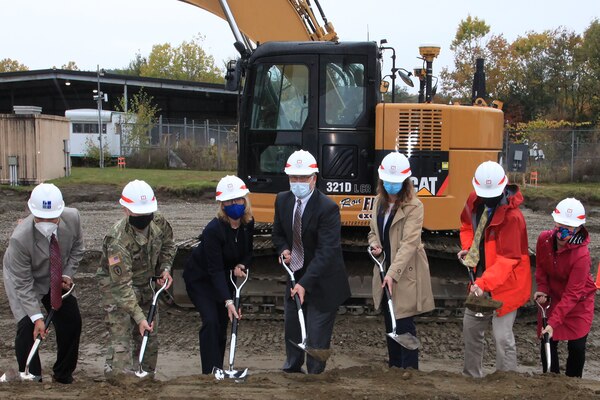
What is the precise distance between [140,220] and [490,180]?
2.85 metres

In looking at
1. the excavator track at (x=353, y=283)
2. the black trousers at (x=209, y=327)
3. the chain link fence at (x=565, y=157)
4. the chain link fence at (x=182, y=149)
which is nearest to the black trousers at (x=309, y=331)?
the black trousers at (x=209, y=327)

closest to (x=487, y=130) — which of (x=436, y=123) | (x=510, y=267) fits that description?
(x=436, y=123)

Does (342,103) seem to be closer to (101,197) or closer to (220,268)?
(220,268)

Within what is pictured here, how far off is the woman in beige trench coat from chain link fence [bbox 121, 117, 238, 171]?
77.8 ft

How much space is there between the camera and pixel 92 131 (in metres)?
36.6

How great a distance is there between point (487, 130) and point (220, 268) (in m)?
4.41

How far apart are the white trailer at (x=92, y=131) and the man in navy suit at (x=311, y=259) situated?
99.0 feet

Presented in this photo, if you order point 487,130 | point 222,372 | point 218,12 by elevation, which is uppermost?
point 218,12

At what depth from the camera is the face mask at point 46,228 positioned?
5836mm

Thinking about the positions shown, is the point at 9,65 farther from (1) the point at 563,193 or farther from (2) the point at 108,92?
(1) the point at 563,193

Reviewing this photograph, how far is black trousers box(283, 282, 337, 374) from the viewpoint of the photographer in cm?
604

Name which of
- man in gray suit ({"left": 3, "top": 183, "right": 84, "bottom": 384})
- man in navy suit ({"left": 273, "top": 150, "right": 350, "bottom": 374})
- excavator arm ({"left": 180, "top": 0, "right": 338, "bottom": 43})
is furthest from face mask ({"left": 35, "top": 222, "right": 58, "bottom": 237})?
excavator arm ({"left": 180, "top": 0, "right": 338, "bottom": 43})

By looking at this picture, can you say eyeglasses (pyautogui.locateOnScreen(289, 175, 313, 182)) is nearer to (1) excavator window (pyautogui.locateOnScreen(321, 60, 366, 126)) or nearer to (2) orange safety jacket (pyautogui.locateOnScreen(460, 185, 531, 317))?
(2) orange safety jacket (pyautogui.locateOnScreen(460, 185, 531, 317))

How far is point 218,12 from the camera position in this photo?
423 inches
